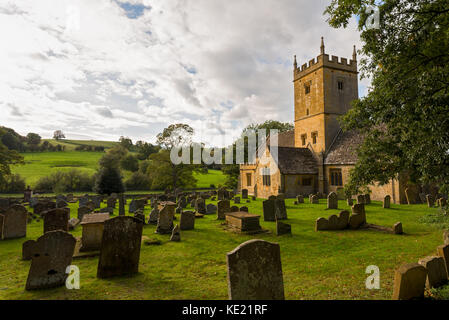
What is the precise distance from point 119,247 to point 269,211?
918cm

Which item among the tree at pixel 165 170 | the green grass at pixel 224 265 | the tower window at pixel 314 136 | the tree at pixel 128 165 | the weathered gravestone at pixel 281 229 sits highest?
the tower window at pixel 314 136

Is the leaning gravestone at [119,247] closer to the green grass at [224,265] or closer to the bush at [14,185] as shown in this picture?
the green grass at [224,265]

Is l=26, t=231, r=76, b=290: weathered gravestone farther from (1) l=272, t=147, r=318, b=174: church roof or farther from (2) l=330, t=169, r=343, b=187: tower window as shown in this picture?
(2) l=330, t=169, r=343, b=187: tower window

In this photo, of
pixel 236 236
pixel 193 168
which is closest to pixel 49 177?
pixel 193 168

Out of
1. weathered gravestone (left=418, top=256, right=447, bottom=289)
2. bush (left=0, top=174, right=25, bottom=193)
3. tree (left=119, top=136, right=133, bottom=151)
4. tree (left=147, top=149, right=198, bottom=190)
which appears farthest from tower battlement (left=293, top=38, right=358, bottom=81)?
tree (left=119, top=136, right=133, bottom=151)

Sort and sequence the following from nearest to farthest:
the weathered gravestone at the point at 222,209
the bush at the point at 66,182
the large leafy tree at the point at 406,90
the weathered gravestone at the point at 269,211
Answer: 1. the large leafy tree at the point at 406,90
2. the weathered gravestone at the point at 269,211
3. the weathered gravestone at the point at 222,209
4. the bush at the point at 66,182

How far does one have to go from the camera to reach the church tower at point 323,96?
2758 cm

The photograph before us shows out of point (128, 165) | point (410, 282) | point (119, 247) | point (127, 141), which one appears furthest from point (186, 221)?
point (127, 141)

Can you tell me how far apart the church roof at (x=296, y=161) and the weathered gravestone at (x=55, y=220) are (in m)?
20.4

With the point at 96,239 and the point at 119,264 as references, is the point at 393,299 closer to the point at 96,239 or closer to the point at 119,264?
the point at 119,264

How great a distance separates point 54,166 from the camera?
164ft

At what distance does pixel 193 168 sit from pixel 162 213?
2295cm

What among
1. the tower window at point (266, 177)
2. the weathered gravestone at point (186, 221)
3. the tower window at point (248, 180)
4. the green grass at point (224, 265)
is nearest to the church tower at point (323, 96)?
the tower window at point (266, 177)

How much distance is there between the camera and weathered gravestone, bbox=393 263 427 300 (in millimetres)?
4191
